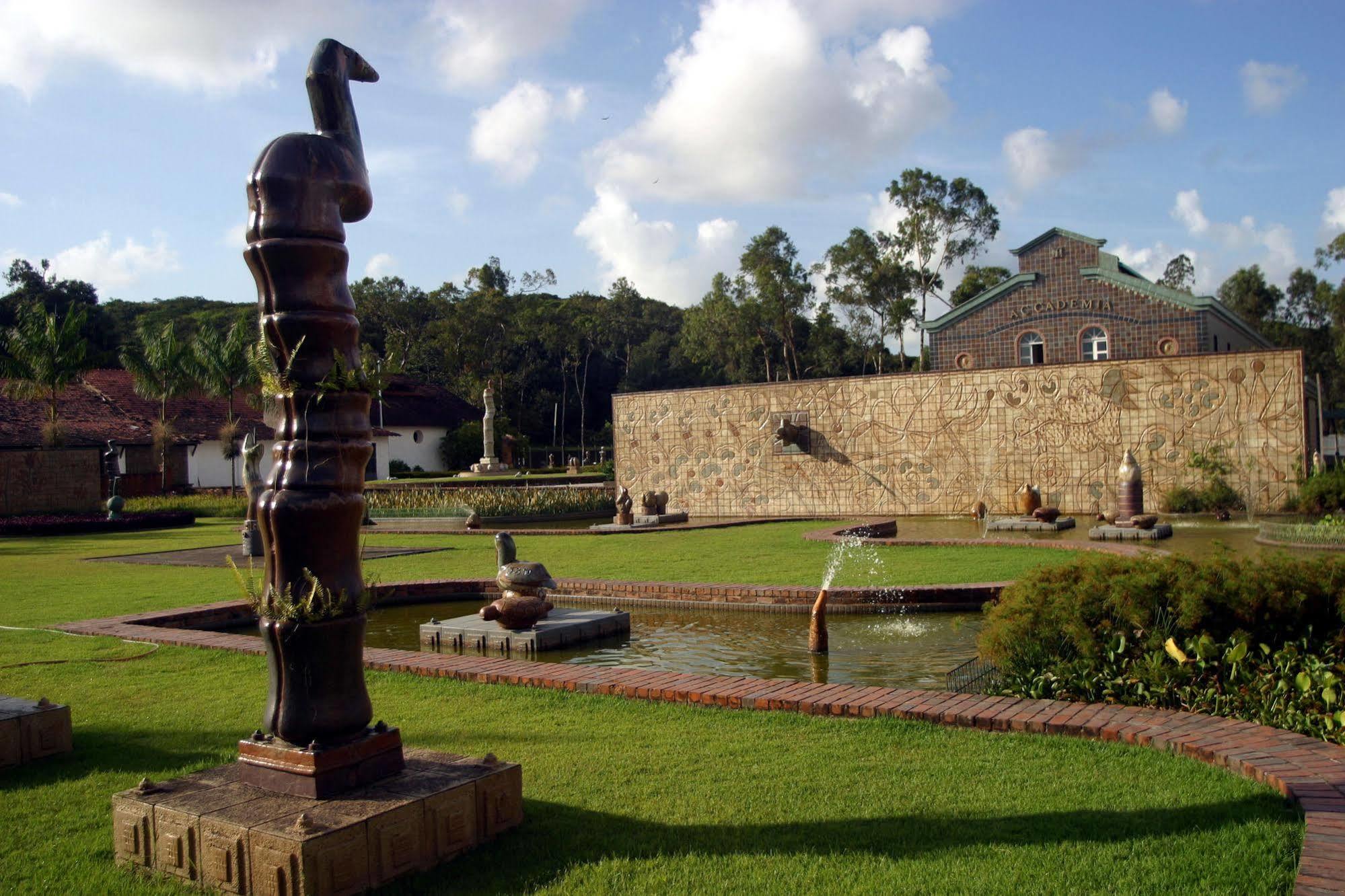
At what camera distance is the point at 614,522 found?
2420 cm

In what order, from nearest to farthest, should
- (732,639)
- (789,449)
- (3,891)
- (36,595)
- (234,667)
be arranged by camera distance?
1. (3,891)
2. (234,667)
3. (732,639)
4. (36,595)
5. (789,449)

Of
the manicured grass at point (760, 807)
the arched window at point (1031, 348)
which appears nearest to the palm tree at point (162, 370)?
the arched window at point (1031, 348)

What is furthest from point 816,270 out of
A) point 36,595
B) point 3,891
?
point 3,891

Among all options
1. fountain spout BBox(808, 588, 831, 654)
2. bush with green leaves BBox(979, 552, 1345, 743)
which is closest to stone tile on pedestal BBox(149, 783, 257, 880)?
bush with green leaves BBox(979, 552, 1345, 743)

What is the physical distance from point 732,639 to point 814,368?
167 ft

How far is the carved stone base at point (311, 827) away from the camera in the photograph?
352cm

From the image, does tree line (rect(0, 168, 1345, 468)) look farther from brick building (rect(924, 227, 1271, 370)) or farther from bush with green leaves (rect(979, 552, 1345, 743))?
bush with green leaves (rect(979, 552, 1345, 743))

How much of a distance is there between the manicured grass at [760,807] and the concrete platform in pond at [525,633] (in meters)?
2.53

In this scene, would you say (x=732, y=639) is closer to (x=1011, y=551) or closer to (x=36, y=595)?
(x=1011, y=551)

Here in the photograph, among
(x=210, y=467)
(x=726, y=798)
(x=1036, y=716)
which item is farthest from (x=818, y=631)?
(x=210, y=467)

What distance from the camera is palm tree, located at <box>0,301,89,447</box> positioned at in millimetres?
35562

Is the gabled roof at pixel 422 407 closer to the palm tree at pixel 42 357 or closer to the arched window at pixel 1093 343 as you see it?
the palm tree at pixel 42 357

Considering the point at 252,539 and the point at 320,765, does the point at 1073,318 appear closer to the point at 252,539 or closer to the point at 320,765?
the point at 252,539

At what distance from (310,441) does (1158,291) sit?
3539 centimetres
